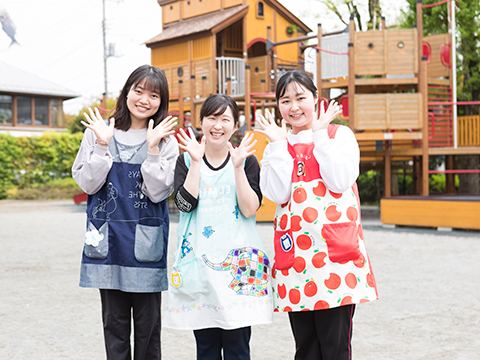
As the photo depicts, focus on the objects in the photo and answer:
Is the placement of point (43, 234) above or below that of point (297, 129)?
below

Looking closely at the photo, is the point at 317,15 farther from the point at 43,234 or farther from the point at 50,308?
the point at 50,308

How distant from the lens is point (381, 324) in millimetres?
4898

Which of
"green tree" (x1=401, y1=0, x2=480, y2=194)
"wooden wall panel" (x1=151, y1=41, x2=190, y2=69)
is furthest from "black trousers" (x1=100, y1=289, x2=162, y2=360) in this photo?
"green tree" (x1=401, y1=0, x2=480, y2=194)

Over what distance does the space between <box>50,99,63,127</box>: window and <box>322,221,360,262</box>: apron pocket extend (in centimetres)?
3578

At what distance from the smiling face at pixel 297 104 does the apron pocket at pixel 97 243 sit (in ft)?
3.83

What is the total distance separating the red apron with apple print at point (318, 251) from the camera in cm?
274

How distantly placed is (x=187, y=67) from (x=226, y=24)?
2096 mm

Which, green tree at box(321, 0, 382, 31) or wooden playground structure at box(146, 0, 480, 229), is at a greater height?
green tree at box(321, 0, 382, 31)

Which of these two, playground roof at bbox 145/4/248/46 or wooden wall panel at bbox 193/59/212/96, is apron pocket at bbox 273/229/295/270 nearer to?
wooden wall panel at bbox 193/59/212/96

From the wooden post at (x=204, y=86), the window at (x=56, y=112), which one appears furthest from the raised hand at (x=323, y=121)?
the window at (x=56, y=112)

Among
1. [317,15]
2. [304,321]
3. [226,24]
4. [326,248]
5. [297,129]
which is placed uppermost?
[317,15]

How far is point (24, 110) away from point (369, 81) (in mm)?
26219

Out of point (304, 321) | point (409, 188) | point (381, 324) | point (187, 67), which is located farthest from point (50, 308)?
point (409, 188)

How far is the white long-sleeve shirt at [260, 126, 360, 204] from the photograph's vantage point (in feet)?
9.00
